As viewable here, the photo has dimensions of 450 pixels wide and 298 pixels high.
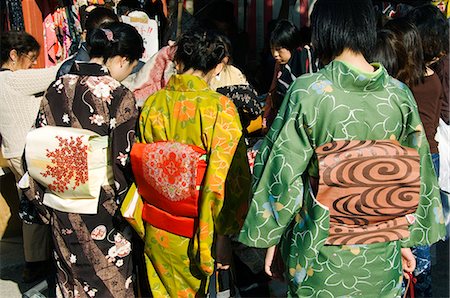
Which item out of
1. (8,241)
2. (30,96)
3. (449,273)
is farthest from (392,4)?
(8,241)

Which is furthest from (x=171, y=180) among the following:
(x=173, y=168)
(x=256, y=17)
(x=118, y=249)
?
(x=256, y=17)

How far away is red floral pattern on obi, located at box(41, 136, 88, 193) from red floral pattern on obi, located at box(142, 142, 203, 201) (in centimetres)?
43

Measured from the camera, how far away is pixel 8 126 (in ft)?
13.1

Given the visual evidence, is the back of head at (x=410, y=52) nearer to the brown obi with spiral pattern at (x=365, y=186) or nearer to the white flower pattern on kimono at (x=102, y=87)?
the brown obi with spiral pattern at (x=365, y=186)

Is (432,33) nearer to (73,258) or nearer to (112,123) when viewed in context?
(112,123)

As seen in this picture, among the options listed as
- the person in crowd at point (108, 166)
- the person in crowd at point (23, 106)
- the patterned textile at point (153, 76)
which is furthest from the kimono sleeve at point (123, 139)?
the person in crowd at point (23, 106)

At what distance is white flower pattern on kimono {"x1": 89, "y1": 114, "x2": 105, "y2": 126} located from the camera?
2939 mm

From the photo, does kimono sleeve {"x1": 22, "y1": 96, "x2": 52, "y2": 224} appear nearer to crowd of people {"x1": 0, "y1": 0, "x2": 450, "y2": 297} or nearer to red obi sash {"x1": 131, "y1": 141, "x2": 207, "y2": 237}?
crowd of people {"x1": 0, "y1": 0, "x2": 450, "y2": 297}

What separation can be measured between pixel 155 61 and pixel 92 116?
1.08 metres

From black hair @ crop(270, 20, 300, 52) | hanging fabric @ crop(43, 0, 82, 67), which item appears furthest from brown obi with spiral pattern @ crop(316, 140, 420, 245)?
hanging fabric @ crop(43, 0, 82, 67)

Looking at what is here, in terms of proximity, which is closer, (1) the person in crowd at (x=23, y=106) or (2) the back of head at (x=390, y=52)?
(2) the back of head at (x=390, y=52)

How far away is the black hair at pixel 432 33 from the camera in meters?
3.49

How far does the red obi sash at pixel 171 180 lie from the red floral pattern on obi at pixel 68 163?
0.33 metres

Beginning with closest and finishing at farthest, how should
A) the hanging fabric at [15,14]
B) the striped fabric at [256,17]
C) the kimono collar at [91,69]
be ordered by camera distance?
the kimono collar at [91,69], the hanging fabric at [15,14], the striped fabric at [256,17]
